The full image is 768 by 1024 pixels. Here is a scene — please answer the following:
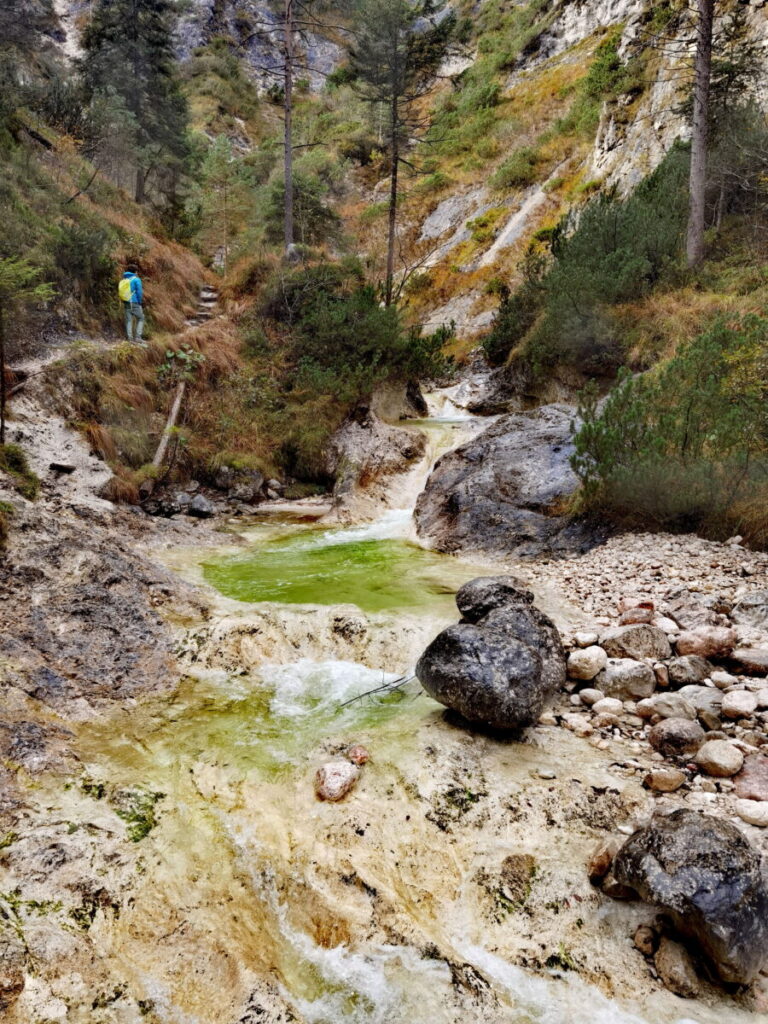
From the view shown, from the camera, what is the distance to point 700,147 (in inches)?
534

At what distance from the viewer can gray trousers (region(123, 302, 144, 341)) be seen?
13.0m

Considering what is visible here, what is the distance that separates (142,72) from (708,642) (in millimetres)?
29431

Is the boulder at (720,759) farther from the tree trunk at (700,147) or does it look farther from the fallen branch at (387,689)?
the tree trunk at (700,147)

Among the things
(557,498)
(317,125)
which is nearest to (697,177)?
(557,498)

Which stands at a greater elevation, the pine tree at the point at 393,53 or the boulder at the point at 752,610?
the pine tree at the point at 393,53

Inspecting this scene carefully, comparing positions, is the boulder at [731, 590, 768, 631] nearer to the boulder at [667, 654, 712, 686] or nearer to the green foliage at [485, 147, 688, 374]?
the boulder at [667, 654, 712, 686]

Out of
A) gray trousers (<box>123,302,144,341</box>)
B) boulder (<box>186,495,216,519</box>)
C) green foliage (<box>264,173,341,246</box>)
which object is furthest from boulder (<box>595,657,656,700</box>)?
green foliage (<box>264,173,341,246</box>)

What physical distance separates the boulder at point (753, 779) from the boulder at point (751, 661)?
108 centimetres

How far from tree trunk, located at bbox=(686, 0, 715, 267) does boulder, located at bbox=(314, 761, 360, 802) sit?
573 inches

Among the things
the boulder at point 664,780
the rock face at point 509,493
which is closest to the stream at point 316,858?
the boulder at point 664,780

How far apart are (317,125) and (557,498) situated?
4404 centimetres

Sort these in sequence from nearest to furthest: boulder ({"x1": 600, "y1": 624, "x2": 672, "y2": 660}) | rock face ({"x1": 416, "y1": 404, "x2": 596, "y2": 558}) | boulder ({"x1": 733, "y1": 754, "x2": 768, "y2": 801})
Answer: boulder ({"x1": 733, "y1": 754, "x2": 768, "y2": 801}) < boulder ({"x1": 600, "y1": 624, "x2": 672, "y2": 660}) < rock face ({"x1": 416, "y1": 404, "x2": 596, "y2": 558})

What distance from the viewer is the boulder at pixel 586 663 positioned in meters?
4.98

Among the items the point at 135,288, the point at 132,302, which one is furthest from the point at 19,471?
the point at 135,288
